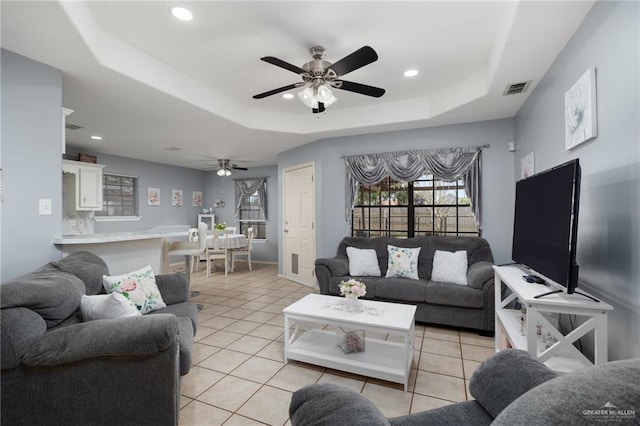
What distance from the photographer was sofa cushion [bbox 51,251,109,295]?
2.00 metres

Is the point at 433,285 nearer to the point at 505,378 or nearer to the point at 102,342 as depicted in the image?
the point at 505,378

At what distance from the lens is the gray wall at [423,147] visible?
12.5ft

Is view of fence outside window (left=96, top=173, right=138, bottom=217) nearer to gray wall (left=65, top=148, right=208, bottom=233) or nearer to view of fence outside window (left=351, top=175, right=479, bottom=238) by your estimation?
gray wall (left=65, top=148, right=208, bottom=233)

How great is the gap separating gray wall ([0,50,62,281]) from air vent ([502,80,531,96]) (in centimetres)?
399

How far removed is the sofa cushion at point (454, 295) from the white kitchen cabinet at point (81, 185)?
16.2ft

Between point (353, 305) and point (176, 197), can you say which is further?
point (176, 197)

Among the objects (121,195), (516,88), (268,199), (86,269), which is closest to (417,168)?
(516,88)

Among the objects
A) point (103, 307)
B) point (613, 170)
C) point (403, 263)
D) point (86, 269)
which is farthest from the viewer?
point (403, 263)

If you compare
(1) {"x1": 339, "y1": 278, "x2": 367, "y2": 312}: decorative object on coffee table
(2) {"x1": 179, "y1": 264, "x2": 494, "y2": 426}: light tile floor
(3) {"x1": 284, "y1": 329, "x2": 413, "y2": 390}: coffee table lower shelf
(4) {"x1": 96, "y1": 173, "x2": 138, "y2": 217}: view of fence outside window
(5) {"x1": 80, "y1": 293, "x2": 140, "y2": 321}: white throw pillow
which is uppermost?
(4) {"x1": 96, "y1": 173, "x2": 138, "y2": 217}: view of fence outside window

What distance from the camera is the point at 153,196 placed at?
670cm

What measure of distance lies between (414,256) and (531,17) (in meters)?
2.55

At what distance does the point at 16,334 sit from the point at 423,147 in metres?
4.29

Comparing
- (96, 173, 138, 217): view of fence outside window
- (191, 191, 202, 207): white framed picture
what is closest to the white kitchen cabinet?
(96, 173, 138, 217): view of fence outside window

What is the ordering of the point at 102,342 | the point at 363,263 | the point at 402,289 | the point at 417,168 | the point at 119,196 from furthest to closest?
the point at 119,196, the point at 417,168, the point at 363,263, the point at 402,289, the point at 102,342
